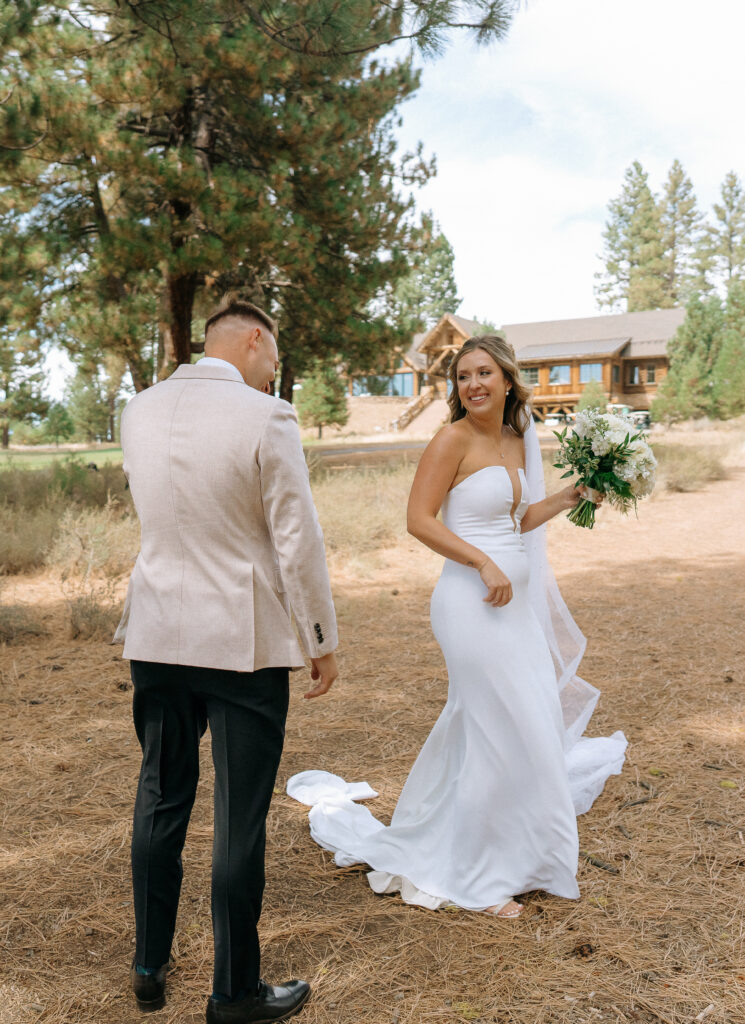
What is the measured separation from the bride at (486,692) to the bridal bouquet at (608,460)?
114mm

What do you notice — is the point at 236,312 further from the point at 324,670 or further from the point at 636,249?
the point at 636,249

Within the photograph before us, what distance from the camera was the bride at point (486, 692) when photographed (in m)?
3.28

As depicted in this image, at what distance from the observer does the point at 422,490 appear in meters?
3.40

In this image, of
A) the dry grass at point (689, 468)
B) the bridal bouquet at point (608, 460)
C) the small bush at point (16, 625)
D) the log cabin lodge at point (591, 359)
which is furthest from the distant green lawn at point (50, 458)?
the log cabin lodge at point (591, 359)

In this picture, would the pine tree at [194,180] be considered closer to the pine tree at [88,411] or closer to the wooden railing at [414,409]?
the wooden railing at [414,409]

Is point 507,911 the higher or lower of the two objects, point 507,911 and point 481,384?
the lower

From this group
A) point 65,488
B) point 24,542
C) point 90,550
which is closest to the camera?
point 90,550

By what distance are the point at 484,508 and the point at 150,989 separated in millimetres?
2107

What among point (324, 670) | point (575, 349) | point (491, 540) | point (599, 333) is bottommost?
point (324, 670)

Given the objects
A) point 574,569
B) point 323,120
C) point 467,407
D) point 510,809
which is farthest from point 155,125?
point 510,809

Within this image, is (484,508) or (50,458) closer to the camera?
(484,508)

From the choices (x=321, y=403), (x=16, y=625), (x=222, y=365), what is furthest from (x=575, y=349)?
(x=222, y=365)

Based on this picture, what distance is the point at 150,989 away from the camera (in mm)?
2635

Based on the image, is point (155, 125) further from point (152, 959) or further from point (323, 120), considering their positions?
point (152, 959)
